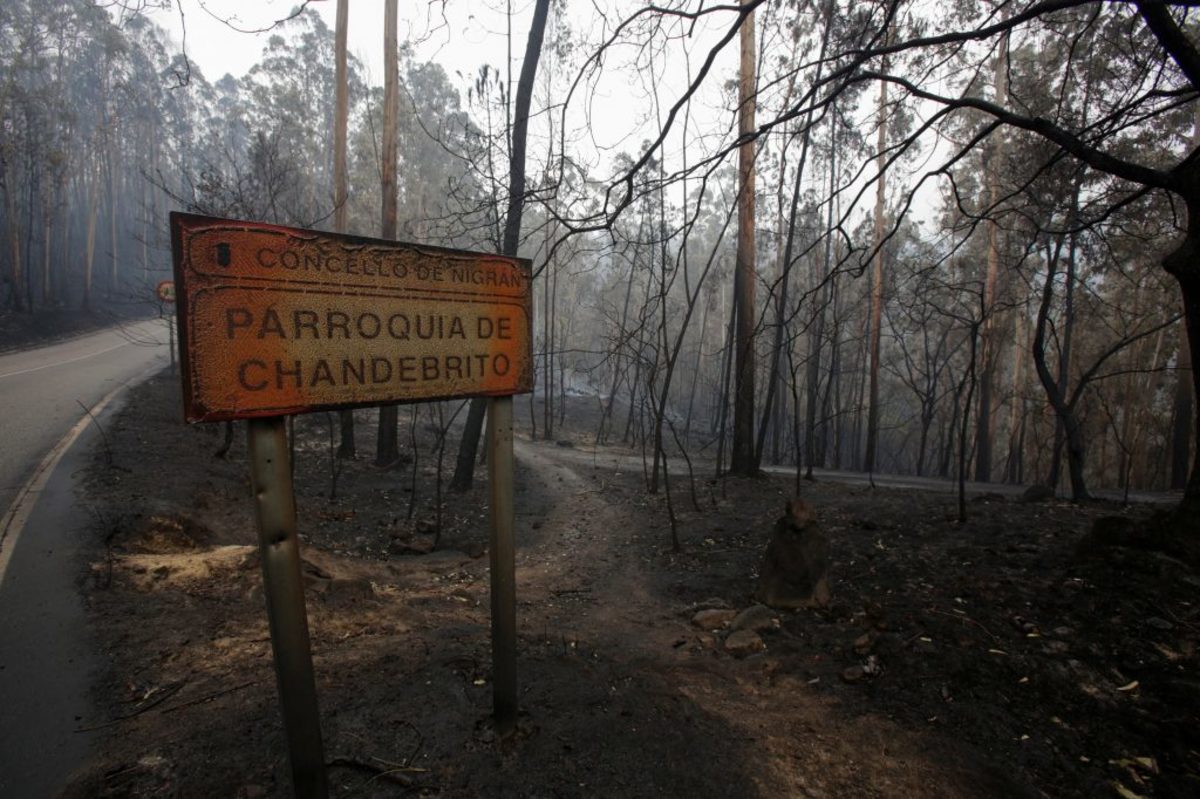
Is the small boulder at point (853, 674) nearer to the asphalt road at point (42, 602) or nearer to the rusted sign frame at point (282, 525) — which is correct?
the rusted sign frame at point (282, 525)

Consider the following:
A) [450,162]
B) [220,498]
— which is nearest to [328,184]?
[450,162]

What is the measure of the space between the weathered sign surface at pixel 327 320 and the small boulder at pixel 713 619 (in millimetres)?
3071

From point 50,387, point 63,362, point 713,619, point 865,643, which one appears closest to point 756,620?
point 713,619

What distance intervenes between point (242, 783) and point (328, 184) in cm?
3781

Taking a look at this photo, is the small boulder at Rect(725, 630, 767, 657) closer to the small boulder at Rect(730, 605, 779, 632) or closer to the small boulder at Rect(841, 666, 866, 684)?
the small boulder at Rect(730, 605, 779, 632)

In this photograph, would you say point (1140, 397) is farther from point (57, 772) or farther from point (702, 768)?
point (57, 772)

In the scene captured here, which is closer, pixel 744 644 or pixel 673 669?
pixel 673 669

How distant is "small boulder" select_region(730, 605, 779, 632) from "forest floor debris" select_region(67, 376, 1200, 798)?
0.08 feet

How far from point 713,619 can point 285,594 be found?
141 inches

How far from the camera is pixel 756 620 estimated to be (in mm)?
4219

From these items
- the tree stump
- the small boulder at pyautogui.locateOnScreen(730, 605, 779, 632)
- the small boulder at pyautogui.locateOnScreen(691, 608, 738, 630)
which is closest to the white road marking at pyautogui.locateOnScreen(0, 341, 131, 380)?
the small boulder at pyautogui.locateOnScreen(691, 608, 738, 630)

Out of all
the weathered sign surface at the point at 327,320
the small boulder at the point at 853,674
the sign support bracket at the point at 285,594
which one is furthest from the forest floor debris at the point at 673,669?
the weathered sign surface at the point at 327,320

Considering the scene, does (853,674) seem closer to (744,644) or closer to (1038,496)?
(744,644)

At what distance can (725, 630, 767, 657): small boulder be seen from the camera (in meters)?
3.83
